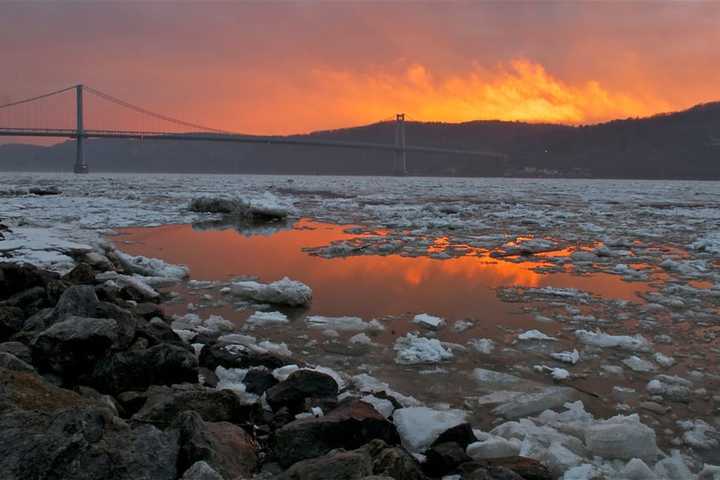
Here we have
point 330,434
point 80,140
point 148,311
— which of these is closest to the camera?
point 330,434

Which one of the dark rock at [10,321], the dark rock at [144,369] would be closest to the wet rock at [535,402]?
the dark rock at [144,369]

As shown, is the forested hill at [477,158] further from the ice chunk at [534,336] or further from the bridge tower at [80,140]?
→ the ice chunk at [534,336]

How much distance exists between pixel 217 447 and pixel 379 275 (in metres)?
4.27

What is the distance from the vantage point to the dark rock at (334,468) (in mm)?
1738

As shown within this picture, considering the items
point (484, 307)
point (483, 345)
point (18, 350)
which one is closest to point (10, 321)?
point (18, 350)

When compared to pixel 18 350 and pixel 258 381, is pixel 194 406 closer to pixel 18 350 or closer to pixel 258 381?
pixel 258 381

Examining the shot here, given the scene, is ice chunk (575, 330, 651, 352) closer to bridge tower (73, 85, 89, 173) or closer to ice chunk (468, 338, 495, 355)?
ice chunk (468, 338, 495, 355)

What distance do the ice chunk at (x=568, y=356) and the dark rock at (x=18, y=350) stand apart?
123 inches

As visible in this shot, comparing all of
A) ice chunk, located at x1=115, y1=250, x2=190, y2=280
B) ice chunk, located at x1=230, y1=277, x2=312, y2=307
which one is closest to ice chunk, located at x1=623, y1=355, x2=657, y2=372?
ice chunk, located at x1=230, y1=277, x2=312, y2=307

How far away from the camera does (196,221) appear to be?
40.4ft

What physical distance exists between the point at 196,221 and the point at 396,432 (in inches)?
430

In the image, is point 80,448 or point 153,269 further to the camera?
point 153,269

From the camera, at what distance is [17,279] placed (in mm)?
4055

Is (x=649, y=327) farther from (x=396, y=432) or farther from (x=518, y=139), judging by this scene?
(x=518, y=139)
